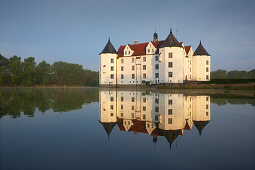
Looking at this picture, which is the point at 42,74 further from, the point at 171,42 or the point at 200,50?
the point at 200,50

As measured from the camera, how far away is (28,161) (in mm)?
3260

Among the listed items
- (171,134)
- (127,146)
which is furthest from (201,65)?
(127,146)

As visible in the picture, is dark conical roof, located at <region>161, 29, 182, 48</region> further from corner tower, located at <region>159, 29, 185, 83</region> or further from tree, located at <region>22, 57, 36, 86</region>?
tree, located at <region>22, 57, 36, 86</region>

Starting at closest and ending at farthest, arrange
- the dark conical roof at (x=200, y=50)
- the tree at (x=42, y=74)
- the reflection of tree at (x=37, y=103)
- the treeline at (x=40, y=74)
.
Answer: the reflection of tree at (x=37, y=103)
the dark conical roof at (x=200, y=50)
the treeline at (x=40, y=74)
the tree at (x=42, y=74)

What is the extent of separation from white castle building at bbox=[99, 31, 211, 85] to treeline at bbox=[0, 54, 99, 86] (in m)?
37.2

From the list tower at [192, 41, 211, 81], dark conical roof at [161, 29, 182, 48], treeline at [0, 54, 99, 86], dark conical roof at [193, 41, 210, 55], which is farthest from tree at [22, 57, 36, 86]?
dark conical roof at [193, 41, 210, 55]

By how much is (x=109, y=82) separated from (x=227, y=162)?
46746mm

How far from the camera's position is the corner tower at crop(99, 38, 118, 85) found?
4894 centimetres

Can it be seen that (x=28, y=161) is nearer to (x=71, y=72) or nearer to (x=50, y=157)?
(x=50, y=157)

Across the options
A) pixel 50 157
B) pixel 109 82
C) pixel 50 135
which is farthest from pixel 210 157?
pixel 109 82

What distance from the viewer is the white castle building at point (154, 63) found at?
133ft

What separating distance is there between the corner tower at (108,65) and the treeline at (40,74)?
3599cm

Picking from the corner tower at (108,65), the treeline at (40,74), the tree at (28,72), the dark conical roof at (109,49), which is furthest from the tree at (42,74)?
the dark conical roof at (109,49)

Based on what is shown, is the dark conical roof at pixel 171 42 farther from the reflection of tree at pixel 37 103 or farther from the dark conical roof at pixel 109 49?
the reflection of tree at pixel 37 103
